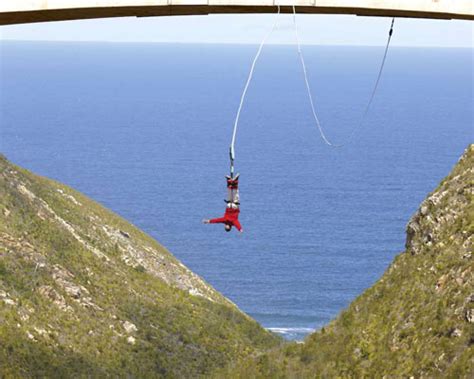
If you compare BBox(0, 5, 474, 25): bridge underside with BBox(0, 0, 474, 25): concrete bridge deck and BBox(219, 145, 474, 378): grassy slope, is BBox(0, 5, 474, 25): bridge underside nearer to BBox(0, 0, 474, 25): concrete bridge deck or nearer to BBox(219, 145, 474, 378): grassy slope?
BBox(0, 0, 474, 25): concrete bridge deck

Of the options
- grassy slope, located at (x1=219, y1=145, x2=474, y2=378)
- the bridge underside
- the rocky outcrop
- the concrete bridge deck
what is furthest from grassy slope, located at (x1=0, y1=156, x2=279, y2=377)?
the concrete bridge deck

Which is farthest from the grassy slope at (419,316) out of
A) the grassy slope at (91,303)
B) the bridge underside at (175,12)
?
the bridge underside at (175,12)

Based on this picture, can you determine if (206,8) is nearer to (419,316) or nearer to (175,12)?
(175,12)

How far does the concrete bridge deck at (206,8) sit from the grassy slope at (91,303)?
159ft

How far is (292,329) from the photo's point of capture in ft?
512

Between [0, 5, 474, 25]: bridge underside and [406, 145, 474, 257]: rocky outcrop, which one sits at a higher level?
[406, 145, 474, 257]: rocky outcrop

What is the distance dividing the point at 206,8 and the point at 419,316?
34.1 metres

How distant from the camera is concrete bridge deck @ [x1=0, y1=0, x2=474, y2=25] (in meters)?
20.9


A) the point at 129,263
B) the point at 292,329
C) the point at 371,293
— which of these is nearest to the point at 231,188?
the point at 371,293

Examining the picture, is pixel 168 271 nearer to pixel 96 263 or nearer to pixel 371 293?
pixel 96 263

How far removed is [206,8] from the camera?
2228 centimetres

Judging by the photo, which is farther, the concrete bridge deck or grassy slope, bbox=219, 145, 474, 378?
grassy slope, bbox=219, 145, 474, 378

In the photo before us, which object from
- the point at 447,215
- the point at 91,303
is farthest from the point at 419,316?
the point at 91,303

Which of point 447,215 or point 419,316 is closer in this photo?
point 419,316
